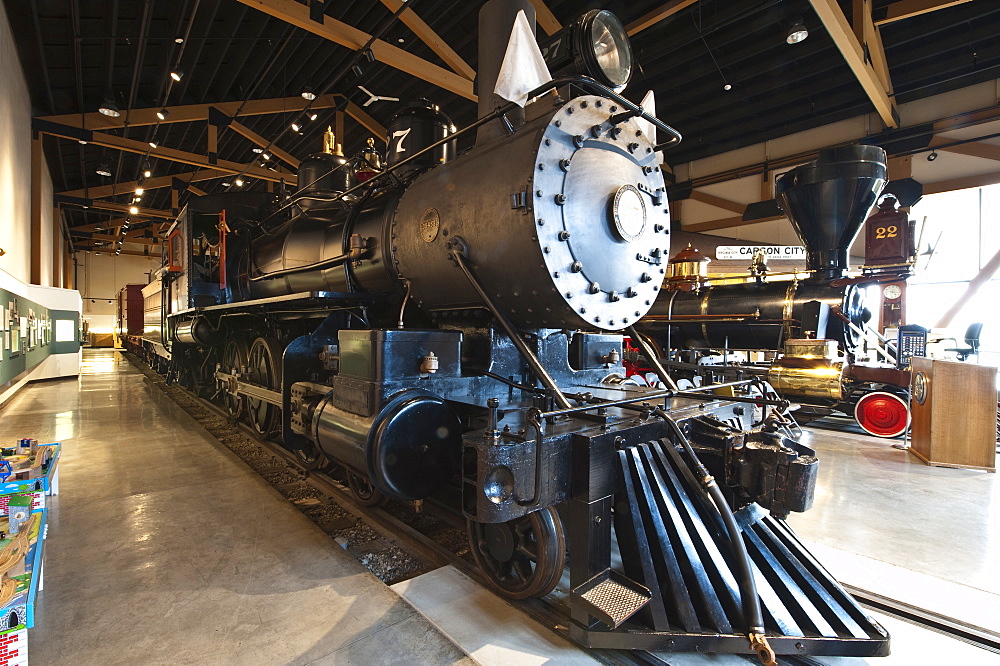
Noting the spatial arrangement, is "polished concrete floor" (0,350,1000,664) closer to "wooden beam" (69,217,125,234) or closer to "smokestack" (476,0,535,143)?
"smokestack" (476,0,535,143)

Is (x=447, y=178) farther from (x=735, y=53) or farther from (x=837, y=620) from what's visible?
(x=735, y=53)

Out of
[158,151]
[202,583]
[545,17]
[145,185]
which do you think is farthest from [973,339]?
→ [145,185]

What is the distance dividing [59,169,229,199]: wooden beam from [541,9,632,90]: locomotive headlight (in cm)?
1636

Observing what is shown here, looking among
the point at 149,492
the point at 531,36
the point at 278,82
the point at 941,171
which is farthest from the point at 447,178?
the point at 941,171

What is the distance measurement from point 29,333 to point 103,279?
98.3 ft

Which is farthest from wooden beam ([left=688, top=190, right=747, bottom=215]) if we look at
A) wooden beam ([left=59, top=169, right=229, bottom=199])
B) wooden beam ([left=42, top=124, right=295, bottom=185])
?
wooden beam ([left=59, top=169, right=229, bottom=199])

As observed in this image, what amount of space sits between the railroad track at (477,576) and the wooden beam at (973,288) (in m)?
12.9

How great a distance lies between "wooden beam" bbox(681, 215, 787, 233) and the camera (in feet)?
41.2

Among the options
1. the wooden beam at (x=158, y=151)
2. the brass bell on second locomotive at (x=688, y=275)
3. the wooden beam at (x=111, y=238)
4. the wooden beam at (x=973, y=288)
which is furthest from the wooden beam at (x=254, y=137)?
the wooden beam at (x=111, y=238)

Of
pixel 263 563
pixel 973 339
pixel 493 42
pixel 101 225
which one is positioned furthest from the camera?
pixel 101 225

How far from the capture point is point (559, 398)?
1.97m

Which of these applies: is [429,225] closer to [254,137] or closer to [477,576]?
[477,576]

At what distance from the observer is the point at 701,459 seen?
7.09 feet

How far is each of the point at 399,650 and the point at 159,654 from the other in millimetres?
878
